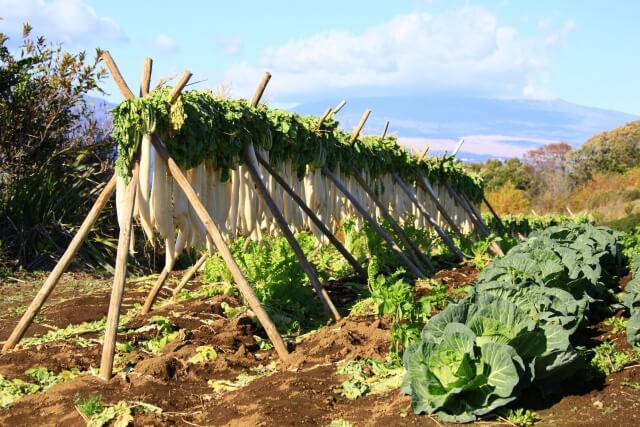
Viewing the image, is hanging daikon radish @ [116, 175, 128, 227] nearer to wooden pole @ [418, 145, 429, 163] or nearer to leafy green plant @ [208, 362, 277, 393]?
leafy green plant @ [208, 362, 277, 393]

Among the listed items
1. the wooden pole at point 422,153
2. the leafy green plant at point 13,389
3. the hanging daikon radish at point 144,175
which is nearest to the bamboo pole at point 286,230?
the hanging daikon radish at point 144,175

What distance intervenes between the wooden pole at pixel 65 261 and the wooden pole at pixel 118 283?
283mm

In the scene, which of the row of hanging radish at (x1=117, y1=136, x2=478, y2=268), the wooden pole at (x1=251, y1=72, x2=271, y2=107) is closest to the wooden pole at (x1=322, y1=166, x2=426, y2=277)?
the row of hanging radish at (x1=117, y1=136, x2=478, y2=268)

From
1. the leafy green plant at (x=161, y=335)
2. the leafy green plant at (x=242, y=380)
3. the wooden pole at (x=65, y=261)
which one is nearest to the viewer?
the leafy green plant at (x=242, y=380)

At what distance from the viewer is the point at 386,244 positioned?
35.8ft

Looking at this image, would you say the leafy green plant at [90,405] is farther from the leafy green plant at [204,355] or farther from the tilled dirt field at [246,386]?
the leafy green plant at [204,355]

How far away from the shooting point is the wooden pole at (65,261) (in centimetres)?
664

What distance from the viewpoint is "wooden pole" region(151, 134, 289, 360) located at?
6461 mm

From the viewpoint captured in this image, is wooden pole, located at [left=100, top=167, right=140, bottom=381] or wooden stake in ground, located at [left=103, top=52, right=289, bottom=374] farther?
wooden stake in ground, located at [left=103, top=52, right=289, bottom=374]

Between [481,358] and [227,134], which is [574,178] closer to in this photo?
[227,134]

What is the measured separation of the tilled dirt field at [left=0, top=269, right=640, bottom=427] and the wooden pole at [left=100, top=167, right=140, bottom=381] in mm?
148

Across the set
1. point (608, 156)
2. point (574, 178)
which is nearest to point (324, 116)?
point (574, 178)

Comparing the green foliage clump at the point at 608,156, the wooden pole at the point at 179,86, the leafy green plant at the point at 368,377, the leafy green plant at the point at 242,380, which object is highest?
the green foliage clump at the point at 608,156

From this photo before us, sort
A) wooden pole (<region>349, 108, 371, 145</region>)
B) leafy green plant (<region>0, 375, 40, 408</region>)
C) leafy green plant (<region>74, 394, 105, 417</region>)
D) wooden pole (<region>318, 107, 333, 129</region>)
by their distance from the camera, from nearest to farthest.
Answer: leafy green plant (<region>74, 394, 105, 417</region>) → leafy green plant (<region>0, 375, 40, 408</region>) → wooden pole (<region>318, 107, 333, 129</region>) → wooden pole (<region>349, 108, 371, 145</region>)
